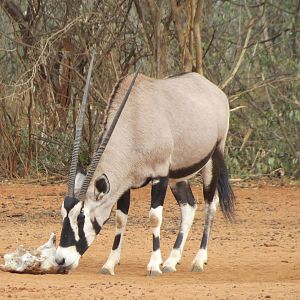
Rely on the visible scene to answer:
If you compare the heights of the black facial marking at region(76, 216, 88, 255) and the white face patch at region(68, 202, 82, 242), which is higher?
the white face patch at region(68, 202, 82, 242)

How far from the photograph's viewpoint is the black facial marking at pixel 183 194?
29.7ft

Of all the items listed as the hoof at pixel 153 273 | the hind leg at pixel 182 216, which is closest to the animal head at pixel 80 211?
the hoof at pixel 153 273

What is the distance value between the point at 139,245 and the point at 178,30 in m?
4.49

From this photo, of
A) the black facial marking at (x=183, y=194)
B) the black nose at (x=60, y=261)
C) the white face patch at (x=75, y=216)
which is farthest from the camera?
the black facial marking at (x=183, y=194)

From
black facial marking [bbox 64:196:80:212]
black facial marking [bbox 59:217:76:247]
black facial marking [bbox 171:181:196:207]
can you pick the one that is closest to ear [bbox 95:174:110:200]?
black facial marking [bbox 64:196:80:212]

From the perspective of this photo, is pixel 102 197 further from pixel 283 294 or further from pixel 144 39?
pixel 144 39

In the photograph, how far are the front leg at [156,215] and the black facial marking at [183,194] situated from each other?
36.0 inches

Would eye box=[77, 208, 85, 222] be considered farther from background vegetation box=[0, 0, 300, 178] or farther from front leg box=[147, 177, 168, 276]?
background vegetation box=[0, 0, 300, 178]

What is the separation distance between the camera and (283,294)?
254 inches

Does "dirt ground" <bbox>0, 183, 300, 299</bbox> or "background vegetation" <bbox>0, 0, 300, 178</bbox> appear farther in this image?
"background vegetation" <bbox>0, 0, 300, 178</bbox>

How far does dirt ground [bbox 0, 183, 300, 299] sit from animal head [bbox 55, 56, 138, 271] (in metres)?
0.18

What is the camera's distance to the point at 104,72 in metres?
14.1

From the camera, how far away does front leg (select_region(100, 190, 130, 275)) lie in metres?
8.07

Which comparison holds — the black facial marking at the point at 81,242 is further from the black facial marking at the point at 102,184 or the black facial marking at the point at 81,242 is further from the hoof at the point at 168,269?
the hoof at the point at 168,269
